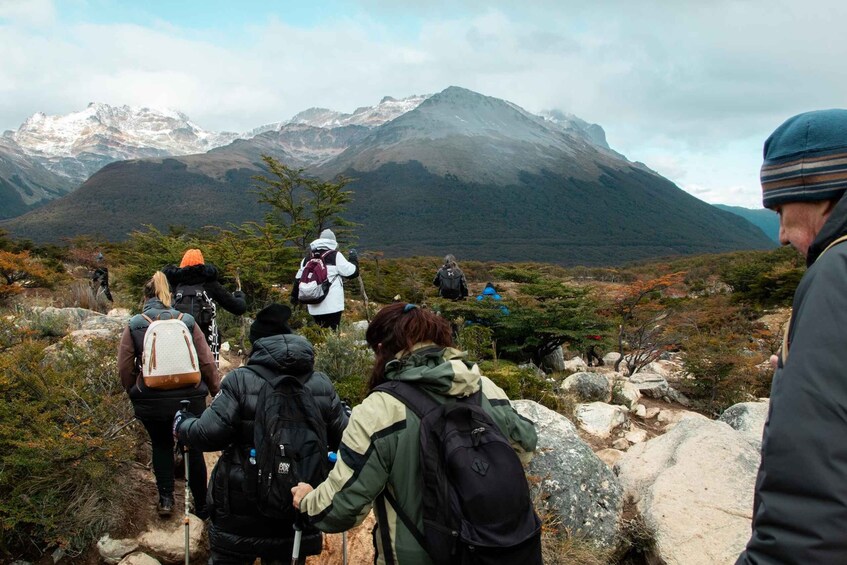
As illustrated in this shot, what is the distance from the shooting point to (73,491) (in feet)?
10.2

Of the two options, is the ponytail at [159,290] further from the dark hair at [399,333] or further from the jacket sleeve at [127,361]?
the dark hair at [399,333]

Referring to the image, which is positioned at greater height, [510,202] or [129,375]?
[510,202]

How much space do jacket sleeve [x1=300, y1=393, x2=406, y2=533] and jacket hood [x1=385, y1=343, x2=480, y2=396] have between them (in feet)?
0.36

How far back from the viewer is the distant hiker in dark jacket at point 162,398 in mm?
3014

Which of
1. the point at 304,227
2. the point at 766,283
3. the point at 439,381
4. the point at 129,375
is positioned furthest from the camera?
the point at 766,283

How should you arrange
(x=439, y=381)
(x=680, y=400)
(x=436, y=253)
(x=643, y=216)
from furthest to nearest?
(x=643, y=216), (x=436, y=253), (x=680, y=400), (x=439, y=381)

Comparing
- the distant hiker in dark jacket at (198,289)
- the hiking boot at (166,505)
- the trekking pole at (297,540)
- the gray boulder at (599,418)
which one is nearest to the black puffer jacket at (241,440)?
the trekking pole at (297,540)

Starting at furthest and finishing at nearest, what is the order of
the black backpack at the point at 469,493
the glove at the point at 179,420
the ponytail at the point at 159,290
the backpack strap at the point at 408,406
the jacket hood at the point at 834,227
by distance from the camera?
1. the ponytail at the point at 159,290
2. the glove at the point at 179,420
3. the backpack strap at the point at 408,406
4. the black backpack at the point at 469,493
5. the jacket hood at the point at 834,227

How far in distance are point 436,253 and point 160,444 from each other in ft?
316

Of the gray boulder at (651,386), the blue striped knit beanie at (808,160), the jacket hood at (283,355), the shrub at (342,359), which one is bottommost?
the gray boulder at (651,386)

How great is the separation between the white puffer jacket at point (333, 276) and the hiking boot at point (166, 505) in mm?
2752

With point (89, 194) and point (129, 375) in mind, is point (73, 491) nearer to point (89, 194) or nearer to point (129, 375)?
point (129, 375)

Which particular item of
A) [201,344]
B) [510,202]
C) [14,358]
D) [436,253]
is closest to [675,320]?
[201,344]

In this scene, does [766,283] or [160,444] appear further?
[766,283]
